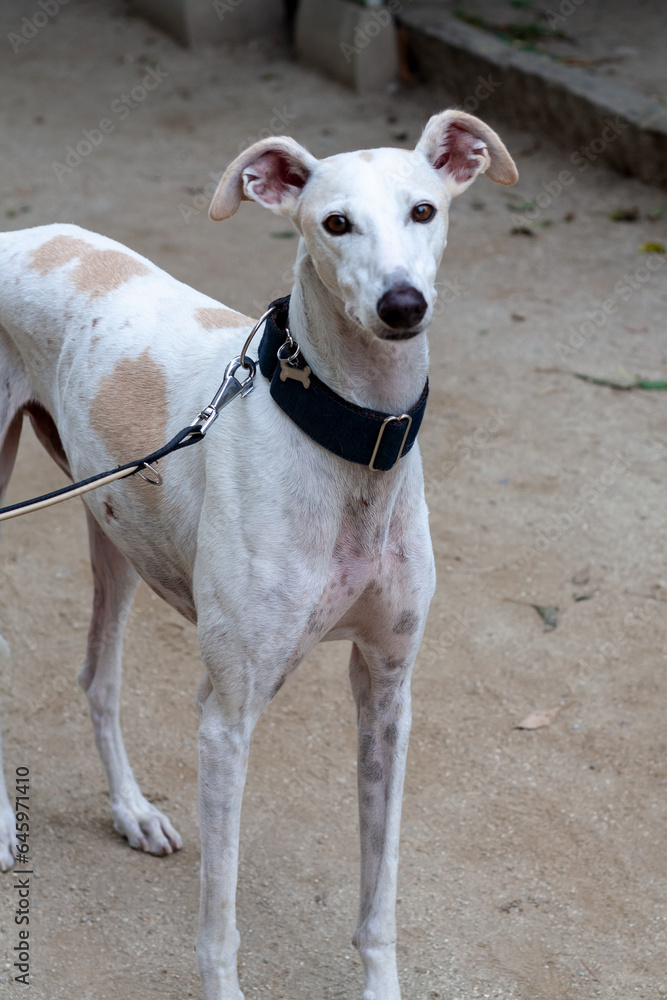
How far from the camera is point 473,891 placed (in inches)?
122

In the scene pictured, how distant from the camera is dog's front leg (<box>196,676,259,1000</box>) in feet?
7.72

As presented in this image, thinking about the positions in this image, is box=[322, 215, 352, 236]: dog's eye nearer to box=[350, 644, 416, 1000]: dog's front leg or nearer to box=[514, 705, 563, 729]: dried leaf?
box=[350, 644, 416, 1000]: dog's front leg

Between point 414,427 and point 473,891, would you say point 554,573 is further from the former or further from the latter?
point 414,427

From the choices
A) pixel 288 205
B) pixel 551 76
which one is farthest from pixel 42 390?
pixel 551 76

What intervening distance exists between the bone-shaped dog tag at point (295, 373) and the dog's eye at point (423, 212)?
38cm

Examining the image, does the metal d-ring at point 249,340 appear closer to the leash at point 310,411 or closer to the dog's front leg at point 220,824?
the leash at point 310,411

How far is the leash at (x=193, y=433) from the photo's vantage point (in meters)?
2.37

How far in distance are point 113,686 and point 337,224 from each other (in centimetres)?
184

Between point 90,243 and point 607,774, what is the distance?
234 cm

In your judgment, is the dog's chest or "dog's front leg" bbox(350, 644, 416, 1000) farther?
"dog's front leg" bbox(350, 644, 416, 1000)

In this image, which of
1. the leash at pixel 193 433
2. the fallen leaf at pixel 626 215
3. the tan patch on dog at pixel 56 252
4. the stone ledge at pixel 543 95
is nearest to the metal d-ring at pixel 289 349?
the leash at pixel 193 433

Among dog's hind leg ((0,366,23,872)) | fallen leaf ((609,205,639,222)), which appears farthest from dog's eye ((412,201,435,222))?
fallen leaf ((609,205,639,222))

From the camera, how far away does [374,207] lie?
6.77ft

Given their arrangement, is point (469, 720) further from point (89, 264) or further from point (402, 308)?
point (402, 308)
